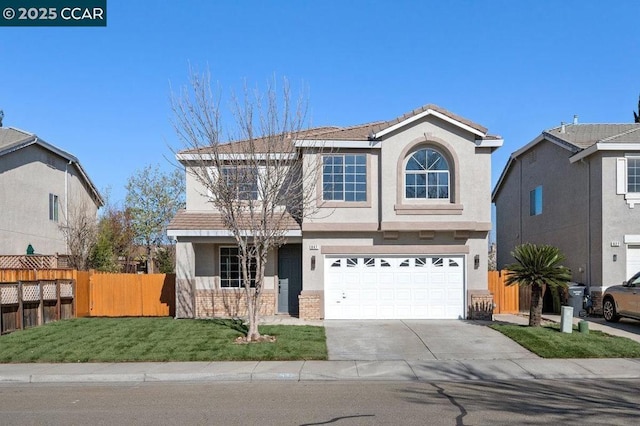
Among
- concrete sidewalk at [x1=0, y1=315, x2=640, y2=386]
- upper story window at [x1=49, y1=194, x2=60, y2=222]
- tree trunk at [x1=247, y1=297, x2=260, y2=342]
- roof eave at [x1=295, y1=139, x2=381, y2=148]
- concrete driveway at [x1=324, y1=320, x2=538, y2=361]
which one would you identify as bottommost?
concrete driveway at [x1=324, y1=320, x2=538, y2=361]

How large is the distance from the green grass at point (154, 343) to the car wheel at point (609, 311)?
9.00m

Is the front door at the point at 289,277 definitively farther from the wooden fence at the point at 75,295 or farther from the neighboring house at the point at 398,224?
the wooden fence at the point at 75,295

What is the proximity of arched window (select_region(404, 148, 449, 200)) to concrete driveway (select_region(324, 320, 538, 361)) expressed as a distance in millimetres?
4114

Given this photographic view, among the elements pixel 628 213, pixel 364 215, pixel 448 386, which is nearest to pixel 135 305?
pixel 364 215

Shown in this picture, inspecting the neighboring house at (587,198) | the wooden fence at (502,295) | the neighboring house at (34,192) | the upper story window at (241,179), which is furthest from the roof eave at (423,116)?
the neighboring house at (34,192)

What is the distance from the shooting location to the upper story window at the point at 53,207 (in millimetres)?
27234

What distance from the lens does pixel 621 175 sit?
18812 millimetres

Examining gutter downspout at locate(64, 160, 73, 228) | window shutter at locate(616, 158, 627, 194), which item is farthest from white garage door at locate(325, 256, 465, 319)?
gutter downspout at locate(64, 160, 73, 228)

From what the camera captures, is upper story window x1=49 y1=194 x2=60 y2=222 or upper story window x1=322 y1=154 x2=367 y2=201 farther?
upper story window x1=49 y1=194 x2=60 y2=222

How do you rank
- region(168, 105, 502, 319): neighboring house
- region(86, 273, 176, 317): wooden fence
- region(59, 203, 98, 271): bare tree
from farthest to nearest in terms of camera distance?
region(59, 203, 98, 271): bare tree
region(86, 273, 176, 317): wooden fence
region(168, 105, 502, 319): neighboring house

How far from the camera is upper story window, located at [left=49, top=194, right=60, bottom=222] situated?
27.2m

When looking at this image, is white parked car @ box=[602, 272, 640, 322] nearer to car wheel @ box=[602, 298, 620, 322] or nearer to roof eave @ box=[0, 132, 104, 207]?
car wheel @ box=[602, 298, 620, 322]

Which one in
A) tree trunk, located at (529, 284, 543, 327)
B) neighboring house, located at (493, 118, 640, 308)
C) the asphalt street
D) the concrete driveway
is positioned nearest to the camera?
the asphalt street

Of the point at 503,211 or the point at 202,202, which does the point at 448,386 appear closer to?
the point at 202,202
